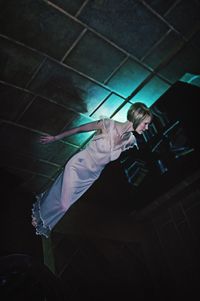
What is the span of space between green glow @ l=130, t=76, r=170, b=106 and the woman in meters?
0.75

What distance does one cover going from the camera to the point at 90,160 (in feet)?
11.2

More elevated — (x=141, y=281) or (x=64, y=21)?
(x=64, y=21)

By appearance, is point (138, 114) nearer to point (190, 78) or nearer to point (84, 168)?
point (84, 168)

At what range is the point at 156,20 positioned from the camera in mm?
3273

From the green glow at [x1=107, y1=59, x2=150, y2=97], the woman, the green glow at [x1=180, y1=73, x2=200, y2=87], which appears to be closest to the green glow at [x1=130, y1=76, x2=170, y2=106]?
the green glow at [x1=107, y1=59, x2=150, y2=97]

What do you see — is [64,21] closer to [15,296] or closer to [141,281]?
[15,296]

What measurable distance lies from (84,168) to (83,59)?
147 cm

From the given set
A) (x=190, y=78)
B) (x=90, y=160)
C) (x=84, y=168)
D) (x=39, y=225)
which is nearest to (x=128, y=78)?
(x=190, y=78)

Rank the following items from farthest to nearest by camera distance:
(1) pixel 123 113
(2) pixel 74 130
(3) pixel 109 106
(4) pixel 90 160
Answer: (1) pixel 123 113 < (3) pixel 109 106 < (2) pixel 74 130 < (4) pixel 90 160

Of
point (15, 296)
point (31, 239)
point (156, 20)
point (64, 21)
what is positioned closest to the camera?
point (64, 21)

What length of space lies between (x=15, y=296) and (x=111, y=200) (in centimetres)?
271

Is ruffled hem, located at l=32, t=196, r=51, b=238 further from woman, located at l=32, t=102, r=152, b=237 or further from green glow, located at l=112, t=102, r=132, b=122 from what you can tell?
green glow, located at l=112, t=102, r=132, b=122

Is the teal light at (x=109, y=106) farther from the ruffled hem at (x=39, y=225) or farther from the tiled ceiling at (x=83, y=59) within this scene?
the ruffled hem at (x=39, y=225)

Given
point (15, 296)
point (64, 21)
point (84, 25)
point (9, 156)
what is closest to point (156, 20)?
point (84, 25)
